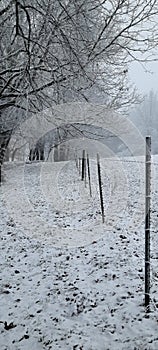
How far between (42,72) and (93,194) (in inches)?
234

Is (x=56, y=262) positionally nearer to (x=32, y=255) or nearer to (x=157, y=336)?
(x=32, y=255)

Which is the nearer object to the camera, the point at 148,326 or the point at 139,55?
the point at 148,326

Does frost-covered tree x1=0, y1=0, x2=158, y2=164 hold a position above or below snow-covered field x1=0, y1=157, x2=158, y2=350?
above

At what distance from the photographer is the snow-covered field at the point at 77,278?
12.3 ft

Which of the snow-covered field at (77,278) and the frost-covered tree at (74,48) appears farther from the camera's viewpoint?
the frost-covered tree at (74,48)

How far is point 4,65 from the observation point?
21.5 feet

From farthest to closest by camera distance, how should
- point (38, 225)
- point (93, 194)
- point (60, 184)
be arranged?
point (60, 184) → point (93, 194) → point (38, 225)

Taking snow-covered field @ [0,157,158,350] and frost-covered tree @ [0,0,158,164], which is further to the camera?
frost-covered tree @ [0,0,158,164]

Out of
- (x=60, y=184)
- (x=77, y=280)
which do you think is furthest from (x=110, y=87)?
(x=60, y=184)

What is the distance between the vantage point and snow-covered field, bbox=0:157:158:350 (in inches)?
148

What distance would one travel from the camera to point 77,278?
17.0ft

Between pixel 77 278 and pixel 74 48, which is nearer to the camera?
pixel 77 278

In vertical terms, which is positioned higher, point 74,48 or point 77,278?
point 74,48

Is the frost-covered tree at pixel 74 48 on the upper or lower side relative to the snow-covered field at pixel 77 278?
upper
